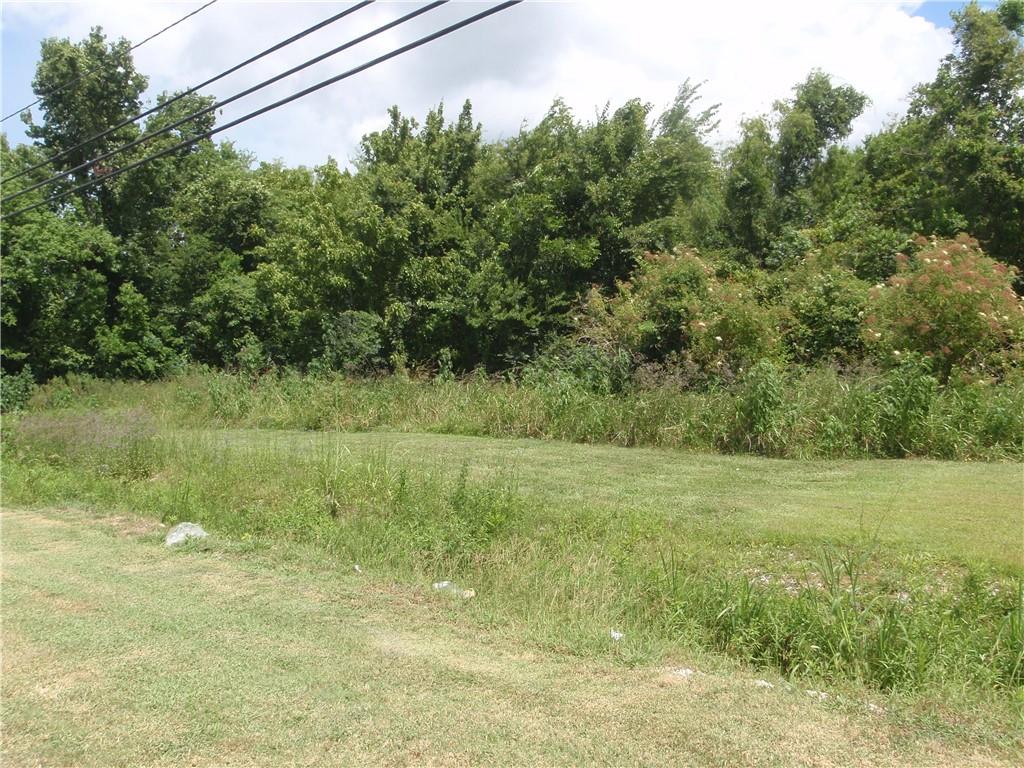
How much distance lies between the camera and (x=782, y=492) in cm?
938

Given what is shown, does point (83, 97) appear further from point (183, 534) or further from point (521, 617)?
point (521, 617)

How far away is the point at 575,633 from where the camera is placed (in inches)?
207

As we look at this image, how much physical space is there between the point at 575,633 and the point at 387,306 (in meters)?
18.6

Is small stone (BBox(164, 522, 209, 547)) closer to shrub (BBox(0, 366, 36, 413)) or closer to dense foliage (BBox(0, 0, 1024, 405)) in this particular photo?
dense foliage (BBox(0, 0, 1024, 405))

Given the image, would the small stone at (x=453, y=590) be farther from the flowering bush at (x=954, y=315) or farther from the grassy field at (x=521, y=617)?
the flowering bush at (x=954, y=315)

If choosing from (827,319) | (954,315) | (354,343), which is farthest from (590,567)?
(354,343)

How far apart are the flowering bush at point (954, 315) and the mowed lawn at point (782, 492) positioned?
11.5ft

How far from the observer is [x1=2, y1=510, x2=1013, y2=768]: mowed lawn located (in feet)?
12.0

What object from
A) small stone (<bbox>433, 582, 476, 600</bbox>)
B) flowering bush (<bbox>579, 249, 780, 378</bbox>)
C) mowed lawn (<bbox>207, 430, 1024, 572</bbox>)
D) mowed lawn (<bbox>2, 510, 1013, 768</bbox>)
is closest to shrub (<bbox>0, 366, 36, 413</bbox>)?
mowed lawn (<bbox>207, 430, 1024, 572</bbox>)

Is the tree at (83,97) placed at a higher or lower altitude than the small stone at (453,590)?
higher

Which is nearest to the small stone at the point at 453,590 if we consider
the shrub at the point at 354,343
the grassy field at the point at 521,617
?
the grassy field at the point at 521,617

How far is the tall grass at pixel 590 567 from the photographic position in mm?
5008

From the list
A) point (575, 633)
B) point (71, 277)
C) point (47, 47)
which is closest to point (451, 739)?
point (575, 633)

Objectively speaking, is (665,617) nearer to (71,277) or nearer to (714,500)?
(714,500)
